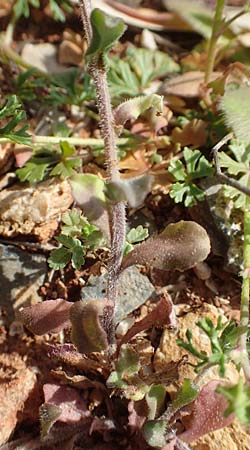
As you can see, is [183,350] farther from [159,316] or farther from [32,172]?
[32,172]

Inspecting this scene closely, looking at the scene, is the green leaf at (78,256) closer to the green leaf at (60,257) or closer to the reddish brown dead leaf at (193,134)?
the green leaf at (60,257)

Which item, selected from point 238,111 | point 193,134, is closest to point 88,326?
point 238,111

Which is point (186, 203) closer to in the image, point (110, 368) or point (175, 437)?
point (110, 368)

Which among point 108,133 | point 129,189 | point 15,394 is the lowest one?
point 15,394

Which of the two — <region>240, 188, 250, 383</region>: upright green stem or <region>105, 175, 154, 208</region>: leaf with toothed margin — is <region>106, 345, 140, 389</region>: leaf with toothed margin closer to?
<region>240, 188, 250, 383</region>: upright green stem

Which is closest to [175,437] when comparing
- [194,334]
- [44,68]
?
[194,334]

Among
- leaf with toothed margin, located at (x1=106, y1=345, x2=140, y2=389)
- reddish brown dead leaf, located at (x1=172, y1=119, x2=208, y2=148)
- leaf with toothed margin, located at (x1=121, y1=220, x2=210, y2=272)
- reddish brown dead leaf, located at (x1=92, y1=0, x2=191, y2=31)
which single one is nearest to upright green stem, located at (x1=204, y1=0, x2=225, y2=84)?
reddish brown dead leaf, located at (x1=172, y1=119, x2=208, y2=148)

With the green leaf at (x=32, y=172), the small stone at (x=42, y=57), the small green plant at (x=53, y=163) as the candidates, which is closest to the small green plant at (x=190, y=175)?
the small green plant at (x=53, y=163)
